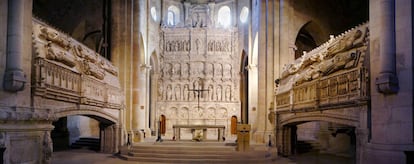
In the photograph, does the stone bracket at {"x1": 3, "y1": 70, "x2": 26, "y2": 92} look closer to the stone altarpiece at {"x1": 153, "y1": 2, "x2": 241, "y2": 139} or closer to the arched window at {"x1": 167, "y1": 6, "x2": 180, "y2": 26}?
the stone altarpiece at {"x1": 153, "y1": 2, "x2": 241, "y2": 139}

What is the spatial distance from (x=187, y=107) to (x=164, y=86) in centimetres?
245

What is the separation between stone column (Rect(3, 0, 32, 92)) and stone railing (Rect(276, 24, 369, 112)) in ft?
28.6

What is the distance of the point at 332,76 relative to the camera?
43.0ft

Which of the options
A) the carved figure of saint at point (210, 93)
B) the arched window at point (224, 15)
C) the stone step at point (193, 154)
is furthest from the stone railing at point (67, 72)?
the arched window at point (224, 15)

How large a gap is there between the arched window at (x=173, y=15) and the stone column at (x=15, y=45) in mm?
24257

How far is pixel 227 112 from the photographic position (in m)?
32.2

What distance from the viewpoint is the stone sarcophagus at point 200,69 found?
32.2 m

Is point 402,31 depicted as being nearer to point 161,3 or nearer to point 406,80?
point 406,80

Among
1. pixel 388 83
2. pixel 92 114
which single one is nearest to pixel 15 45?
pixel 92 114

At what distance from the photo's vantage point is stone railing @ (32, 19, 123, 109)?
11.5m

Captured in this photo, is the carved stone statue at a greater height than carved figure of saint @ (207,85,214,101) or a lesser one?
lesser

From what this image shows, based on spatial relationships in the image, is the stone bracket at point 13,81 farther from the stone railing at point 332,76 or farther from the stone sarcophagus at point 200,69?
the stone sarcophagus at point 200,69

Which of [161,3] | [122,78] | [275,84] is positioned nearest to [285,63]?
[275,84]

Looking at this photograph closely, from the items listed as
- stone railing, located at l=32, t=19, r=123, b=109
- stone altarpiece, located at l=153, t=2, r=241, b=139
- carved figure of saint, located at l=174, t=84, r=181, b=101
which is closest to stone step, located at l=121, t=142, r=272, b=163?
stone railing, located at l=32, t=19, r=123, b=109
